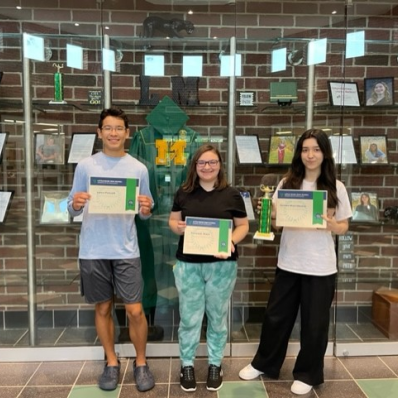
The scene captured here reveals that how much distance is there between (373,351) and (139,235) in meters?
1.80

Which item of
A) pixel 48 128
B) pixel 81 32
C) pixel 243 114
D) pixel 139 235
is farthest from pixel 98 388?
pixel 81 32

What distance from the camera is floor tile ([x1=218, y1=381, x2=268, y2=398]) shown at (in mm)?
2217

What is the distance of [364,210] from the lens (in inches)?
114

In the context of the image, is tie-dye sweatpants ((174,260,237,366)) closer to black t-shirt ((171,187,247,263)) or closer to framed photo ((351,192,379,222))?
black t-shirt ((171,187,247,263))

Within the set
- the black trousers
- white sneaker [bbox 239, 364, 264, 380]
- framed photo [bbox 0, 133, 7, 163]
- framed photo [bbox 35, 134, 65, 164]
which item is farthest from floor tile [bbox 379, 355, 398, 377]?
framed photo [bbox 0, 133, 7, 163]

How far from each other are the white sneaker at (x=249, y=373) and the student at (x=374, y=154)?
1.65 m

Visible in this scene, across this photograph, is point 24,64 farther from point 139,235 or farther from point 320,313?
point 320,313

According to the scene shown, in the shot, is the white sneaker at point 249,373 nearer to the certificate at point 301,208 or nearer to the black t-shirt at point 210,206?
the black t-shirt at point 210,206

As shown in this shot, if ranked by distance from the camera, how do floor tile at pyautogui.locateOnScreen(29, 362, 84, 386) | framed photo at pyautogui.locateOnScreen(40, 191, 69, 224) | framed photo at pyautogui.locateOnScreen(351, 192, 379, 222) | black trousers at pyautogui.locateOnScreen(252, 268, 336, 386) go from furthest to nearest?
framed photo at pyautogui.locateOnScreen(351, 192, 379, 222) → framed photo at pyautogui.locateOnScreen(40, 191, 69, 224) → floor tile at pyautogui.locateOnScreen(29, 362, 84, 386) → black trousers at pyautogui.locateOnScreen(252, 268, 336, 386)

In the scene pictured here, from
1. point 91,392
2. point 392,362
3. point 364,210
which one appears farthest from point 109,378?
point 364,210

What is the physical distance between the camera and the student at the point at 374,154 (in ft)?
9.27

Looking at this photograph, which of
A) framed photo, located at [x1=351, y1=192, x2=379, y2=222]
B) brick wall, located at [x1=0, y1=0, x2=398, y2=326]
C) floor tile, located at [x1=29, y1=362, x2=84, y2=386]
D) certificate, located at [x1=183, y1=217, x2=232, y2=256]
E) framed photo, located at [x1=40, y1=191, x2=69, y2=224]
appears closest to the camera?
certificate, located at [x1=183, y1=217, x2=232, y2=256]

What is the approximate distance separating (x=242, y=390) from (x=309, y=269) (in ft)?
2.66

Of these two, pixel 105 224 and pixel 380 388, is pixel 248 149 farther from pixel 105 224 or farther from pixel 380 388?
pixel 380 388
